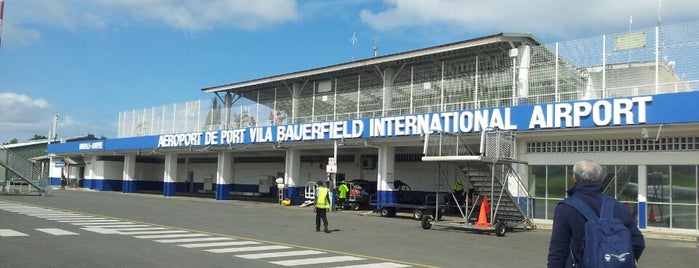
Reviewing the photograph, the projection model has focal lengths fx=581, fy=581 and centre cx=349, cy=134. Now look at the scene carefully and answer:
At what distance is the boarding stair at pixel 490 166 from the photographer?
66.4 ft

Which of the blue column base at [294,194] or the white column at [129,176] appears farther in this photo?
the white column at [129,176]

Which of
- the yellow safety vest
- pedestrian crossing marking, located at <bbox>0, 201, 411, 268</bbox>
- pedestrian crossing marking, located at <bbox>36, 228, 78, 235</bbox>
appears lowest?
pedestrian crossing marking, located at <bbox>0, 201, 411, 268</bbox>

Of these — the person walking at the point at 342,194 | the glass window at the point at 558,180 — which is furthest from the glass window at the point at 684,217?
the person walking at the point at 342,194

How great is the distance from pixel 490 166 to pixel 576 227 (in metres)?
16.7

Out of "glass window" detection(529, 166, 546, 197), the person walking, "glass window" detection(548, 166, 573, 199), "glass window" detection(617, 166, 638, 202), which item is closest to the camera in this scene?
"glass window" detection(617, 166, 638, 202)

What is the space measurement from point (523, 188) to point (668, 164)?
5.40 metres

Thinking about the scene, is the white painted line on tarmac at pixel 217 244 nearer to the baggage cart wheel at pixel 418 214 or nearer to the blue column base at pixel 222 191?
the baggage cart wheel at pixel 418 214

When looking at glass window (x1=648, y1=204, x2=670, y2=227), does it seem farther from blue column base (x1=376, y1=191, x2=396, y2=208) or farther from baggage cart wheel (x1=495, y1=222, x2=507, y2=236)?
blue column base (x1=376, y1=191, x2=396, y2=208)

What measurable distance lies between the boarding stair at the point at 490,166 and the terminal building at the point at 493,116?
19.0 inches

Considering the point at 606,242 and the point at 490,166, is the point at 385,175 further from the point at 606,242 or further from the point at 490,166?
the point at 606,242

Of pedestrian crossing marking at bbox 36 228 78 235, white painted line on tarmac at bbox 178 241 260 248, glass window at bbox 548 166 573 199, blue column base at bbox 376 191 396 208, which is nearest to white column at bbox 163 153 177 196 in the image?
blue column base at bbox 376 191 396 208

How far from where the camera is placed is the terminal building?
21219 millimetres

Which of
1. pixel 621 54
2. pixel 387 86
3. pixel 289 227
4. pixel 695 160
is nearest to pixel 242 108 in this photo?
pixel 387 86

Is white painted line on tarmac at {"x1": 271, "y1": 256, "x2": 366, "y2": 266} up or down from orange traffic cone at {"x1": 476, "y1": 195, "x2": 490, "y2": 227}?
down
